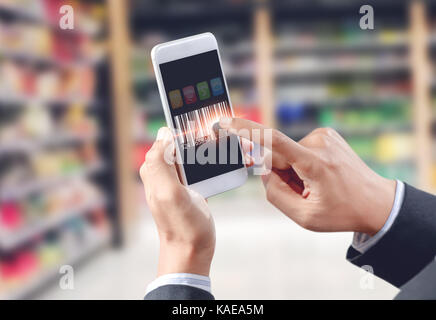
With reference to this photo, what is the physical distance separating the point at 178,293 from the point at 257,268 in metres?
2.65

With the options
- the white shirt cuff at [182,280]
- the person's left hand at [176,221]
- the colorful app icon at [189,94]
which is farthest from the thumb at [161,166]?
the colorful app icon at [189,94]

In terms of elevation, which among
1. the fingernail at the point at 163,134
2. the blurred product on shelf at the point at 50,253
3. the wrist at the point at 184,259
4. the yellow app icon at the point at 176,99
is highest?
the yellow app icon at the point at 176,99

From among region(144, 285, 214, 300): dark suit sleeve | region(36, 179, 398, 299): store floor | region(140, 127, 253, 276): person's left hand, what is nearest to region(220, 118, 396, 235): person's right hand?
region(140, 127, 253, 276): person's left hand

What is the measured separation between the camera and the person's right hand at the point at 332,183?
69 centimetres

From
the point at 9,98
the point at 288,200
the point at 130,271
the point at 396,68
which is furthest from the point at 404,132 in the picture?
the point at 288,200

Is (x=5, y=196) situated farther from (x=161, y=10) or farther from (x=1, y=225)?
(x=161, y=10)

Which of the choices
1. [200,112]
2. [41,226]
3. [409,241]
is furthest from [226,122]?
[41,226]

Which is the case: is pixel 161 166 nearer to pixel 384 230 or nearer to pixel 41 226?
pixel 384 230

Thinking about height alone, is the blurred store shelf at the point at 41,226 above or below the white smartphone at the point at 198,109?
below

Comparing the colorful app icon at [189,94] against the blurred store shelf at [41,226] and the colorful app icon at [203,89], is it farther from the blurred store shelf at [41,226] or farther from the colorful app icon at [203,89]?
the blurred store shelf at [41,226]

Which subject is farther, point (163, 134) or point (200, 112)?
point (200, 112)

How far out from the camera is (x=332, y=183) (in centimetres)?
71

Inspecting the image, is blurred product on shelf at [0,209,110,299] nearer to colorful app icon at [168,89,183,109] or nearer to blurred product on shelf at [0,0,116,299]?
blurred product on shelf at [0,0,116,299]

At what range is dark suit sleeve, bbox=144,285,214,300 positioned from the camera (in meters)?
0.57
